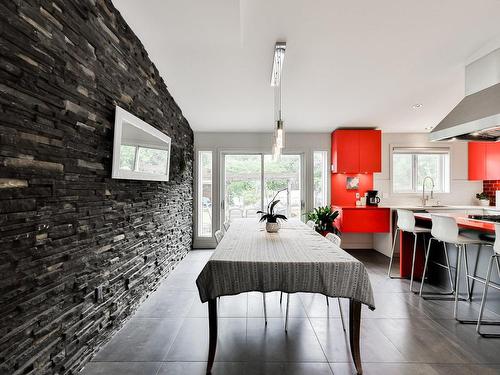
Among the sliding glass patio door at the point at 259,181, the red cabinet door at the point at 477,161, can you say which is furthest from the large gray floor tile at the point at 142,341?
the red cabinet door at the point at 477,161

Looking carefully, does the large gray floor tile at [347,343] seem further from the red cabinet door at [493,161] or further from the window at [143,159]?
the red cabinet door at [493,161]

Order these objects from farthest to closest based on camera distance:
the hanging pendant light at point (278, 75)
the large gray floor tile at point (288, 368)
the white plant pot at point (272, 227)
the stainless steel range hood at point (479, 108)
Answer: the white plant pot at point (272, 227), the hanging pendant light at point (278, 75), the stainless steel range hood at point (479, 108), the large gray floor tile at point (288, 368)

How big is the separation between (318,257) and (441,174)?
5.27 metres

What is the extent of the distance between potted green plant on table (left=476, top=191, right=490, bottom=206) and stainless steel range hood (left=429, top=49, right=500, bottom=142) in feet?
9.57

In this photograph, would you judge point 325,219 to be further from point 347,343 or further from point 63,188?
point 63,188

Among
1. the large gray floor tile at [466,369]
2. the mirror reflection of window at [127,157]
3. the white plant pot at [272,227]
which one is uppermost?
the mirror reflection of window at [127,157]

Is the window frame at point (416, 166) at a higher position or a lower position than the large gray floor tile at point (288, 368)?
higher

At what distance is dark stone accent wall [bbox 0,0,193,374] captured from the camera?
133 cm

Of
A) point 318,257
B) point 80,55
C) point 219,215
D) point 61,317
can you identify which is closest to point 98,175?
point 80,55

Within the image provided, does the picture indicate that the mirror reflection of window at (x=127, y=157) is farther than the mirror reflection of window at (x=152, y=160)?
No

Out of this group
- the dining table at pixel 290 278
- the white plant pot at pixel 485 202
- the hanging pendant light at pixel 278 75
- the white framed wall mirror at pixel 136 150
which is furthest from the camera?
the white plant pot at pixel 485 202

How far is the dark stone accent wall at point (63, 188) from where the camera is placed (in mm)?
1332

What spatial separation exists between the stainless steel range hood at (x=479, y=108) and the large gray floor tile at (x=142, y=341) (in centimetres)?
339

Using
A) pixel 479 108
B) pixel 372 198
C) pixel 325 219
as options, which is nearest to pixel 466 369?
pixel 479 108
